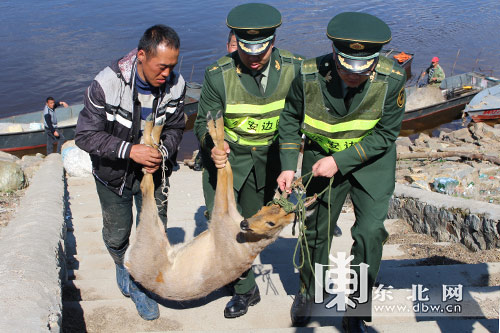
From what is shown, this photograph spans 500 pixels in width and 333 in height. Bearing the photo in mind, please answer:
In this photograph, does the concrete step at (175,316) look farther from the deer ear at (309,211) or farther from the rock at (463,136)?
the rock at (463,136)

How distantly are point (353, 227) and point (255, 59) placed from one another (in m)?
1.51

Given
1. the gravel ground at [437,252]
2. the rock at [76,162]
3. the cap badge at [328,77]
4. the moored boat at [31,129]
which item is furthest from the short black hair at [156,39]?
the moored boat at [31,129]

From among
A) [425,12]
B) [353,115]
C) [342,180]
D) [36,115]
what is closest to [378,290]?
[342,180]

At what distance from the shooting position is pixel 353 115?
141 inches

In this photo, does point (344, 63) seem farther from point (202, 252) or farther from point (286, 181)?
point (202, 252)

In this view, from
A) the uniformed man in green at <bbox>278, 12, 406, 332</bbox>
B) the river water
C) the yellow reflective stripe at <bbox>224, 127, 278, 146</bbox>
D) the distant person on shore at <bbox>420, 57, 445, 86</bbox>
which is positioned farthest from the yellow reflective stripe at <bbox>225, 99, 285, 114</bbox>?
the river water

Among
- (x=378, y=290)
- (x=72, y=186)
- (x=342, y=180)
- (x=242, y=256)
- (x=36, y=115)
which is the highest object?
(x=342, y=180)

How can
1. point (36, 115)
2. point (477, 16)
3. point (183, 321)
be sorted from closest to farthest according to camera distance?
1. point (183, 321)
2. point (36, 115)
3. point (477, 16)

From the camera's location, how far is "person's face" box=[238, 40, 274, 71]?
12.9 feet

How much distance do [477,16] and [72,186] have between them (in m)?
28.1

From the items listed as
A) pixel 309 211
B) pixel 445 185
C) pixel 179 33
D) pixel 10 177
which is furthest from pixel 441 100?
pixel 309 211

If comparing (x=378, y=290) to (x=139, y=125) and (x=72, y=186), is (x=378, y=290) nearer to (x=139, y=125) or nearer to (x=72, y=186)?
(x=139, y=125)

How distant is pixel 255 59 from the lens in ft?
13.0

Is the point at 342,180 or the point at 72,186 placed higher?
the point at 342,180
